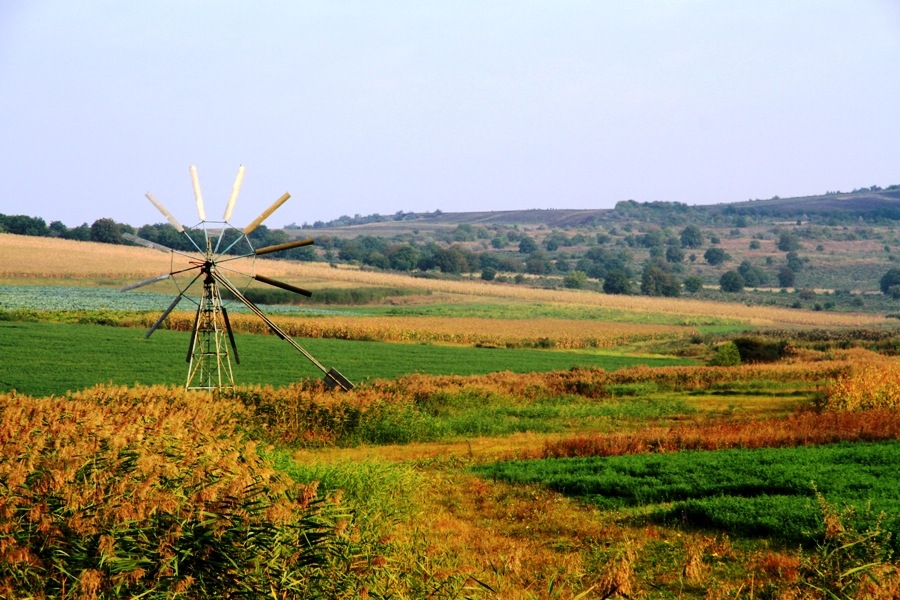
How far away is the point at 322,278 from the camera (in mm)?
110062

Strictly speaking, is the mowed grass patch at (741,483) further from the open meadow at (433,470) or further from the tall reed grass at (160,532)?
the tall reed grass at (160,532)

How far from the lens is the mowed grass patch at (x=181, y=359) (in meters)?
35.6

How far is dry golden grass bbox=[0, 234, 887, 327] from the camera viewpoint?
94688mm

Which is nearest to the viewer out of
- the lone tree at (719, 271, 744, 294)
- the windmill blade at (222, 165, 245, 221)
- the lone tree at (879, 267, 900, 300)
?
the windmill blade at (222, 165, 245, 221)

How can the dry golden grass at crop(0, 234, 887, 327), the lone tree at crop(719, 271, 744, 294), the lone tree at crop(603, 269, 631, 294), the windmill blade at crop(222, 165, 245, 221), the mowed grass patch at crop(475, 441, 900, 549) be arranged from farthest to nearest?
1. the lone tree at crop(719, 271, 744, 294)
2. the lone tree at crop(603, 269, 631, 294)
3. the dry golden grass at crop(0, 234, 887, 327)
4. the windmill blade at crop(222, 165, 245, 221)
5. the mowed grass patch at crop(475, 441, 900, 549)

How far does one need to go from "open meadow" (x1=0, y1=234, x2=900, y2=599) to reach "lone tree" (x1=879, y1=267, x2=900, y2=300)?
8678cm

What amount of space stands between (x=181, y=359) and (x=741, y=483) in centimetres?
3035

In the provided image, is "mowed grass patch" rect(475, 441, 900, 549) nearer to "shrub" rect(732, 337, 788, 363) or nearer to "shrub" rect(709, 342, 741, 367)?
"shrub" rect(709, 342, 741, 367)

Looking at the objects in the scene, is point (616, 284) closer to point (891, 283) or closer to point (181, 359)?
point (891, 283)

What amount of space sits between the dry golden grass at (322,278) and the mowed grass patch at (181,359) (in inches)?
1679

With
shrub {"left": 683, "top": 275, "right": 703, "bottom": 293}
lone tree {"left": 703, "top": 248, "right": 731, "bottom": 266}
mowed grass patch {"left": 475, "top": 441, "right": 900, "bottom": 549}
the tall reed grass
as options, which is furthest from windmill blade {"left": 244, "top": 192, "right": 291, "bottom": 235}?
lone tree {"left": 703, "top": 248, "right": 731, "bottom": 266}

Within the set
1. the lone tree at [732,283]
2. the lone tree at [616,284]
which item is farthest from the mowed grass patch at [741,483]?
the lone tree at [732,283]

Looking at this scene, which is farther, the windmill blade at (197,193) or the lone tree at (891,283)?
the lone tree at (891,283)

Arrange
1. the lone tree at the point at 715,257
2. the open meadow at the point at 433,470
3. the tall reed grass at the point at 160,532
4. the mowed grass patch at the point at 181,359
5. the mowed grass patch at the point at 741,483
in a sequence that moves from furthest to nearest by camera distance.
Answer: the lone tree at the point at 715,257 → the mowed grass patch at the point at 181,359 → the mowed grass patch at the point at 741,483 → the open meadow at the point at 433,470 → the tall reed grass at the point at 160,532
